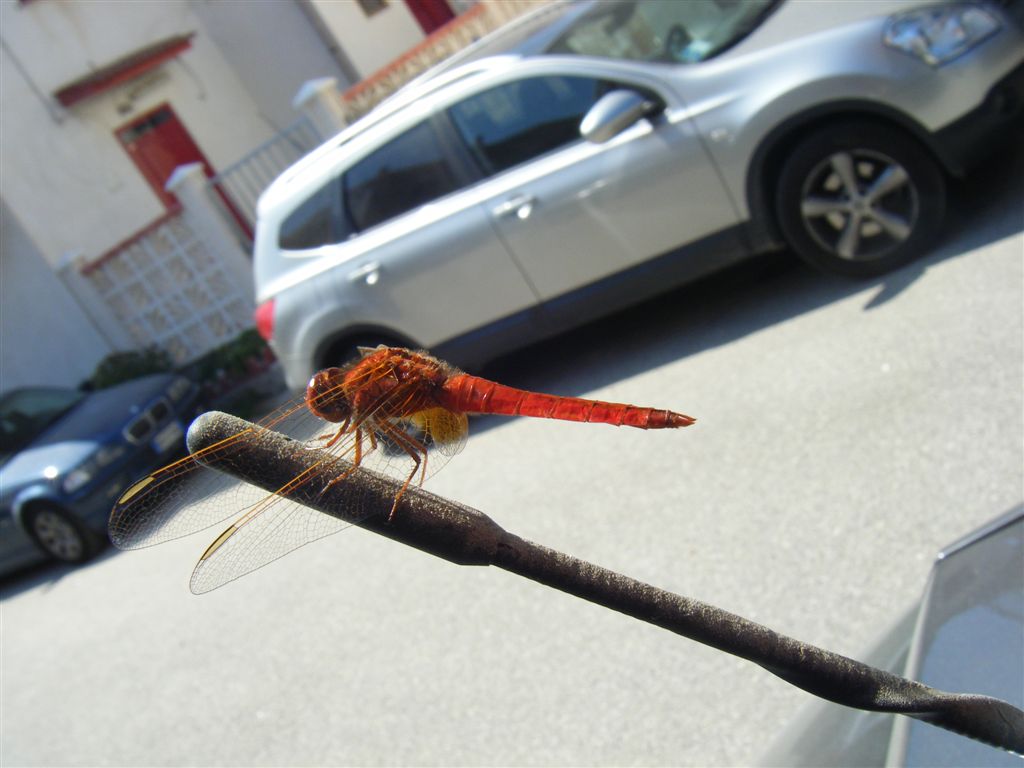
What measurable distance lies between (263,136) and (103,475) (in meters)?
5.61

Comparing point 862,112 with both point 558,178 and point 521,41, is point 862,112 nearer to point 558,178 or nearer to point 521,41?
point 558,178

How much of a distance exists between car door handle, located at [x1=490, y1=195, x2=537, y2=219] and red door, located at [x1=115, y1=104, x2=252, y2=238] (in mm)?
2718

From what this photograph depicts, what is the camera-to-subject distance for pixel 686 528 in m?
4.31

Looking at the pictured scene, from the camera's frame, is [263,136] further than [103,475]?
Yes

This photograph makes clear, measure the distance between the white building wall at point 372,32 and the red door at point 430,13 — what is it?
0.08 meters

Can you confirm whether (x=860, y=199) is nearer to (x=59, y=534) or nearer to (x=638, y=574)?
(x=638, y=574)

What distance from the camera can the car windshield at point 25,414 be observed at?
8.20m

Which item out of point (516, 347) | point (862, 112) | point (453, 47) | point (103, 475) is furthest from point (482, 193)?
point (453, 47)

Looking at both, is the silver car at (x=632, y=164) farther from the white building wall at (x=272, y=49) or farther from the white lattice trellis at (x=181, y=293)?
the white lattice trellis at (x=181, y=293)

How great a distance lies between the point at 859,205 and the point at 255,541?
449 centimetres

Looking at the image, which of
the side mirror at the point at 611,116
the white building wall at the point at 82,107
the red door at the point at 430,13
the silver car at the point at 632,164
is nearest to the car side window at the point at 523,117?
the silver car at the point at 632,164

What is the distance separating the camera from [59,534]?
22.4 feet

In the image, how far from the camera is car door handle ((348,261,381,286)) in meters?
5.70

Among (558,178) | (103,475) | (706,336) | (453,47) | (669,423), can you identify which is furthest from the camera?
(453,47)
